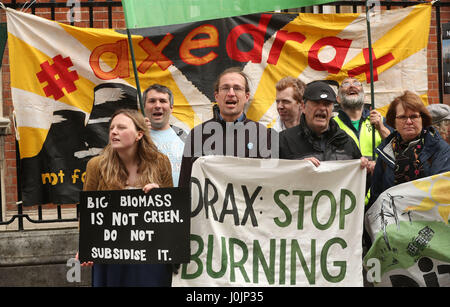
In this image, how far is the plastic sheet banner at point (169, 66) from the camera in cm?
673

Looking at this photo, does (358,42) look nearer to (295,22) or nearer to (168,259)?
(295,22)

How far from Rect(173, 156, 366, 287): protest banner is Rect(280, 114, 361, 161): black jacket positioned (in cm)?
15

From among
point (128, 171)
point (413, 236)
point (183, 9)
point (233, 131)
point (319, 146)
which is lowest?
point (413, 236)

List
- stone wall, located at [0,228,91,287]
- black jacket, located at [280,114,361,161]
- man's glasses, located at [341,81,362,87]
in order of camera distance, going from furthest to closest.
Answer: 1. man's glasses, located at [341,81,362,87]
2. stone wall, located at [0,228,91,287]
3. black jacket, located at [280,114,361,161]

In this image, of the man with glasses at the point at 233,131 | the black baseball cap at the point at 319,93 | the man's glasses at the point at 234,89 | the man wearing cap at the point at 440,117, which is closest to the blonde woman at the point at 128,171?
the man with glasses at the point at 233,131

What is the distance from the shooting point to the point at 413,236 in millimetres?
5469

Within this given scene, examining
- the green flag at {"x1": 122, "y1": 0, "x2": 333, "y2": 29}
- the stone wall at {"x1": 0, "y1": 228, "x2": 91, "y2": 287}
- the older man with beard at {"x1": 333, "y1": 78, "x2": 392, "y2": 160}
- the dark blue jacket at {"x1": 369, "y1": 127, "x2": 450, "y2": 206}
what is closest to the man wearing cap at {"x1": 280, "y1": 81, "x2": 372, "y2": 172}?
the dark blue jacket at {"x1": 369, "y1": 127, "x2": 450, "y2": 206}

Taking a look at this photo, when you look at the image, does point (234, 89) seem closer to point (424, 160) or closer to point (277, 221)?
point (277, 221)

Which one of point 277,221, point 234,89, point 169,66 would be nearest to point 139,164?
point 234,89

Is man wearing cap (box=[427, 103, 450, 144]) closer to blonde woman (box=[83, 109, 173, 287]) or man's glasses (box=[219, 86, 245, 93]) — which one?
man's glasses (box=[219, 86, 245, 93])

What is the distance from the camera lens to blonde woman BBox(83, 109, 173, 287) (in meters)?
5.23

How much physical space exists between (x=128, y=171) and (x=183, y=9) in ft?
4.39

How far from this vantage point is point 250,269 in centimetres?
539
